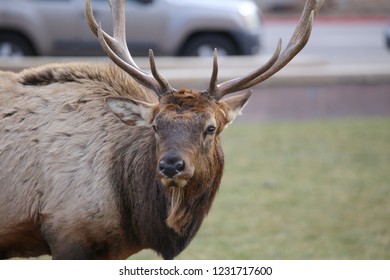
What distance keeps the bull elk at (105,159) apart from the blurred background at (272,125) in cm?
237

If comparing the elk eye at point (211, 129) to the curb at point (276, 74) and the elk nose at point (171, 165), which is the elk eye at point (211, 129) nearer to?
the elk nose at point (171, 165)

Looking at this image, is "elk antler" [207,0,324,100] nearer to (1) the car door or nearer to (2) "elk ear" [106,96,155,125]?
(2) "elk ear" [106,96,155,125]

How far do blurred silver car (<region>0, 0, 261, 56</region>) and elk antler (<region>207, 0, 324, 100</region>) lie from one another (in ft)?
33.6

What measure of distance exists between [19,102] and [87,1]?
2.91 feet

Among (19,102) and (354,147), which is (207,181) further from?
(354,147)

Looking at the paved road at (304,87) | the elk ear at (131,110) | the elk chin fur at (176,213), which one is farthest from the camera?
the paved road at (304,87)

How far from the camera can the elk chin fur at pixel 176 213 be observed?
645cm

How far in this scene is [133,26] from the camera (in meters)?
17.6

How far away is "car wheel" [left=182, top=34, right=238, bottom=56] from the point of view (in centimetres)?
1800

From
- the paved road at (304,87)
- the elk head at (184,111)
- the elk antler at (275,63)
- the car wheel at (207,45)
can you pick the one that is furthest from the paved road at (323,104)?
the elk head at (184,111)

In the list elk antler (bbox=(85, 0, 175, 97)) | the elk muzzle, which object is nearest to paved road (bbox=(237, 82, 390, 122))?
elk antler (bbox=(85, 0, 175, 97))

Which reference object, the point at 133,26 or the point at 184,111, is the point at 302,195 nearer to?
the point at 184,111

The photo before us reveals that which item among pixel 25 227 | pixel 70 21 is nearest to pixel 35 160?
pixel 25 227

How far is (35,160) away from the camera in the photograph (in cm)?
656
